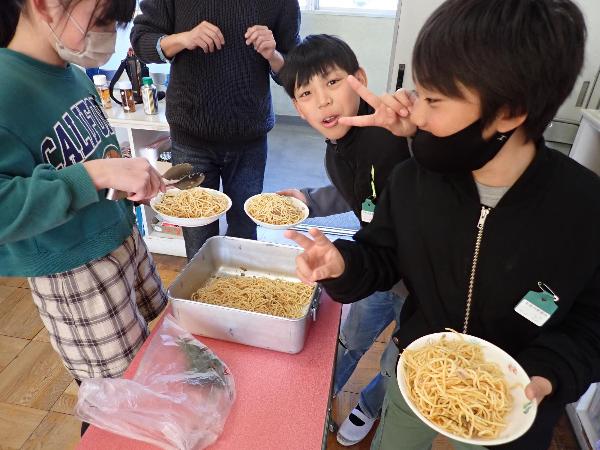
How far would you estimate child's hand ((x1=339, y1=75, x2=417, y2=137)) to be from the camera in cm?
103

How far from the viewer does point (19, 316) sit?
2.33 m

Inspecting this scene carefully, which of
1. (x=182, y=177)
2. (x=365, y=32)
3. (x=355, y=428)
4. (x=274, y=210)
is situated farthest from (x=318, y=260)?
(x=365, y=32)

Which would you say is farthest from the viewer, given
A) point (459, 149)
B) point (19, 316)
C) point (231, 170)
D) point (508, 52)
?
point (19, 316)

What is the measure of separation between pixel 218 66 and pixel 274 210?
26.3 inches

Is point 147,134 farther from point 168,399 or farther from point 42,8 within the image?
point 168,399

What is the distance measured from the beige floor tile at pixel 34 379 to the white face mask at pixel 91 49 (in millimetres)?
1543

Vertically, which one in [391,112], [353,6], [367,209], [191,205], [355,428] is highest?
[391,112]

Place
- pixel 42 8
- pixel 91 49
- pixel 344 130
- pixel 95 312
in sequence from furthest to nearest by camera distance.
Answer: pixel 344 130
pixel 95 312
pixel 91 49
pixel 42 8

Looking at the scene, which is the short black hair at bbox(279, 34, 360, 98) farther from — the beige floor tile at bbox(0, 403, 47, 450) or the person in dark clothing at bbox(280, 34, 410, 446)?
the beige floor tile at bbox(0, 403, 47, 450)

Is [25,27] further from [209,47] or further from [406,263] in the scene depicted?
[406,263]

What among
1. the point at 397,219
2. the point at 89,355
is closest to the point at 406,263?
the point at 397,219

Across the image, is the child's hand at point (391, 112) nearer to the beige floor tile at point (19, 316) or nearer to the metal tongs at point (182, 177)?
the metal tongs at point (182, 177)

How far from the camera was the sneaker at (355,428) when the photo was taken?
1718 mm

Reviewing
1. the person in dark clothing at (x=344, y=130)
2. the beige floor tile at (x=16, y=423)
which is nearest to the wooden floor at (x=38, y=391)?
the beige floor tile at (x=16, y=423)
